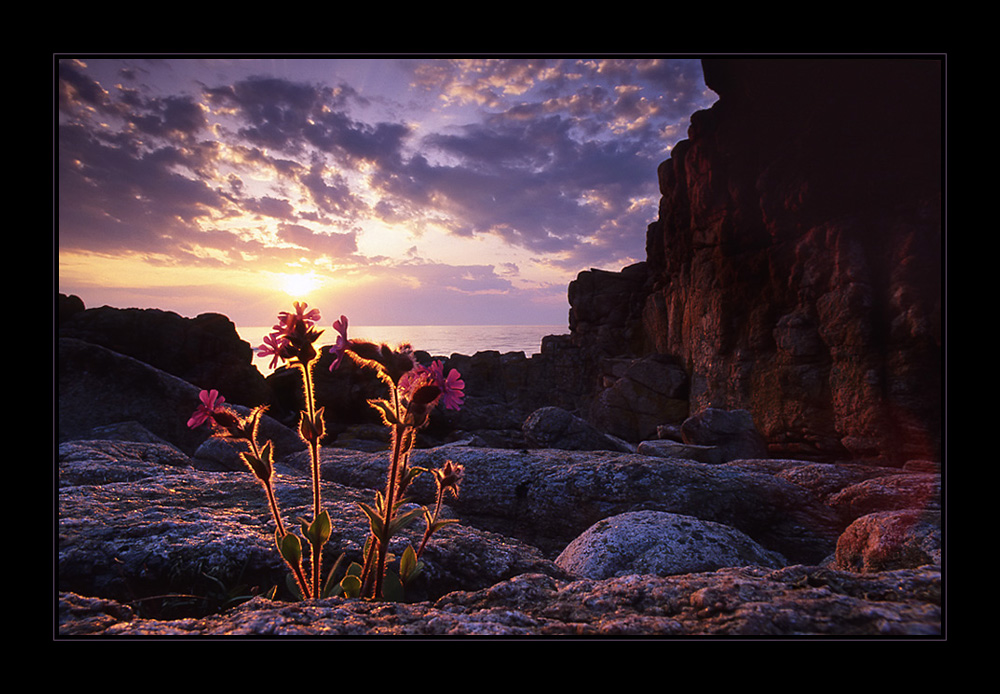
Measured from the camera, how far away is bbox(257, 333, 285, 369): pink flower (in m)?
2.31

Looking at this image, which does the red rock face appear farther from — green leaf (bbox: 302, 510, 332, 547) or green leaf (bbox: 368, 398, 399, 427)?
Result: green leaf (bbox: 302, 510, 332, 547)

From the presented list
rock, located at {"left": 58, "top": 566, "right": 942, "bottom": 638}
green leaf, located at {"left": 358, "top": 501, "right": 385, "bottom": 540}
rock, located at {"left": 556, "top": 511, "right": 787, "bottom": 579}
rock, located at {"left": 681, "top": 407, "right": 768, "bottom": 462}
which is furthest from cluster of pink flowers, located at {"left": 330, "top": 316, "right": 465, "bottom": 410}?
rock, located at {"left": 681, "top": 407, "right": 768, "bottom": 462}

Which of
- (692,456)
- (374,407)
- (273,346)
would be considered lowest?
(692,456)

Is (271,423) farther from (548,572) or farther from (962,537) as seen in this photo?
(962,537)

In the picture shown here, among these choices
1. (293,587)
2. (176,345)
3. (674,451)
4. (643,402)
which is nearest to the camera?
(293,587)

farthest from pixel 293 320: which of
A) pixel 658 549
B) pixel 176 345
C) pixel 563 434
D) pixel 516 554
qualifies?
pixel 176 345

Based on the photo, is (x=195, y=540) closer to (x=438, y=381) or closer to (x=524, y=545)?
(x=438, y=381)

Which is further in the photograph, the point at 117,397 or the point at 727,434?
the point at 727,434

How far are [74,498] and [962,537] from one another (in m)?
6.07

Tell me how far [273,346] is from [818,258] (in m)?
22.7

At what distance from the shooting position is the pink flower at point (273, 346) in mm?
2307

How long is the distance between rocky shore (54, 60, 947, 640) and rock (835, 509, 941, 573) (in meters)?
0.02

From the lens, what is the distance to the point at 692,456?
857cm

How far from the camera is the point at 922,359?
589 inches
